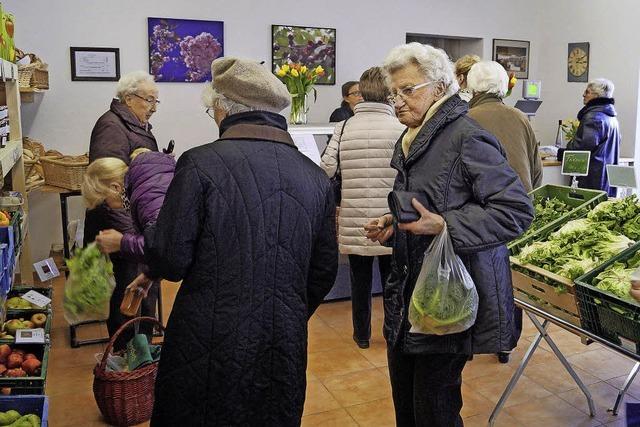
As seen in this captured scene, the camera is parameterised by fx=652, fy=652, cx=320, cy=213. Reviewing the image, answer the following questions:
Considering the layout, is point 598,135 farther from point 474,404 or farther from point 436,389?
point 436,389

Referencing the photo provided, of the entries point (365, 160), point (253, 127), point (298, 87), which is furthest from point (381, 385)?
point (298, 87)

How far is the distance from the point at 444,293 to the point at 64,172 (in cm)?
361

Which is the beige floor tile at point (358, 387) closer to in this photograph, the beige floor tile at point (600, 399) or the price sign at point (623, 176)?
the beige floor tile at point (600, 399)

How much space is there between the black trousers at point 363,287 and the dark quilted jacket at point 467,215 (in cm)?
174

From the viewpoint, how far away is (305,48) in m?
6.91

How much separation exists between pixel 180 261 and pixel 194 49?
514 centimetres

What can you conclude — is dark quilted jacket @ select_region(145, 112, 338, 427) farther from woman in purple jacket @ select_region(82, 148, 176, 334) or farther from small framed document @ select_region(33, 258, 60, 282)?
small framed document @ select_region(33, 258, 60, 282)

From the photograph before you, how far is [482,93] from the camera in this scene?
341cm

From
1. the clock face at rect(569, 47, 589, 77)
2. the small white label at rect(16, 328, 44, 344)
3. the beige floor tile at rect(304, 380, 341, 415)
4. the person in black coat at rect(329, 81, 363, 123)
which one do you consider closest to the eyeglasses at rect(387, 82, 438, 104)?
the beige floor tile at rect(304, 380, 341, 415)

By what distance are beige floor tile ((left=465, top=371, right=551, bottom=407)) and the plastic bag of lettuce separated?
75.6 inches

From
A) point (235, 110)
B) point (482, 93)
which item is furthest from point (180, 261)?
point (482, 93)

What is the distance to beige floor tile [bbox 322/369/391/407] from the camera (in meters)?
3.21

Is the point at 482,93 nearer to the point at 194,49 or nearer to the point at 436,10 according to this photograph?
the point at 194,49

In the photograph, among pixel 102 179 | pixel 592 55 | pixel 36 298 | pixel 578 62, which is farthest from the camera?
pixel 578 62
